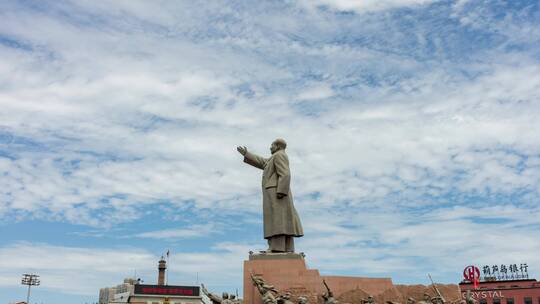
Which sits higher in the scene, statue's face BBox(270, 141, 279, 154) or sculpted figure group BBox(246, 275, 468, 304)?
statue's face BBox(270, 141, 279, 154)

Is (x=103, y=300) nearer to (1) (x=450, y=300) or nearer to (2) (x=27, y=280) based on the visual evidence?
(2) (x=27, y=280)

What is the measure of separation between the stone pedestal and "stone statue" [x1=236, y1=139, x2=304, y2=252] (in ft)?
2.63

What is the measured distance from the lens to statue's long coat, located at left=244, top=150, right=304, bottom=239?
56.5ft

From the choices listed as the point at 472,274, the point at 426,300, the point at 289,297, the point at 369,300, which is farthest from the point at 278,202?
the point at 472,274

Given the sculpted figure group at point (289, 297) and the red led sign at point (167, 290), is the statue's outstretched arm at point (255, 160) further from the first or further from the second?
the red led sign at point (167, 290)

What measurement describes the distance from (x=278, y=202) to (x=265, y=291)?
10.1 ft

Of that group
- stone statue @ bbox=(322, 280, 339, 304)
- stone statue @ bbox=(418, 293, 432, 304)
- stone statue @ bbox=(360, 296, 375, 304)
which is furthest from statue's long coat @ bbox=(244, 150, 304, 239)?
stone statue @ bbox=(418, 293, 432, 304)

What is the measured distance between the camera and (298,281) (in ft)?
52.5

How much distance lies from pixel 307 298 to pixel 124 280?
74.1 metres

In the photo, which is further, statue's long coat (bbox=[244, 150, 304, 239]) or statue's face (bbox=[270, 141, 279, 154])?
statue's face (bbox=[270, 141, 279, 154])

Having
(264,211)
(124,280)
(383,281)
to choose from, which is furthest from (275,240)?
(124,280)

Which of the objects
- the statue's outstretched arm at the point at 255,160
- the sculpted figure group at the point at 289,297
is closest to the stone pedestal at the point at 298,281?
the sculpted figure group at the point at 289,297

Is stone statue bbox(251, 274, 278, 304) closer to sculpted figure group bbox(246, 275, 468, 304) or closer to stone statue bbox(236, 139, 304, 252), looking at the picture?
sculpted figure group bbox(246, 275, 468, 304)

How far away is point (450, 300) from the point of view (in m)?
16.8
